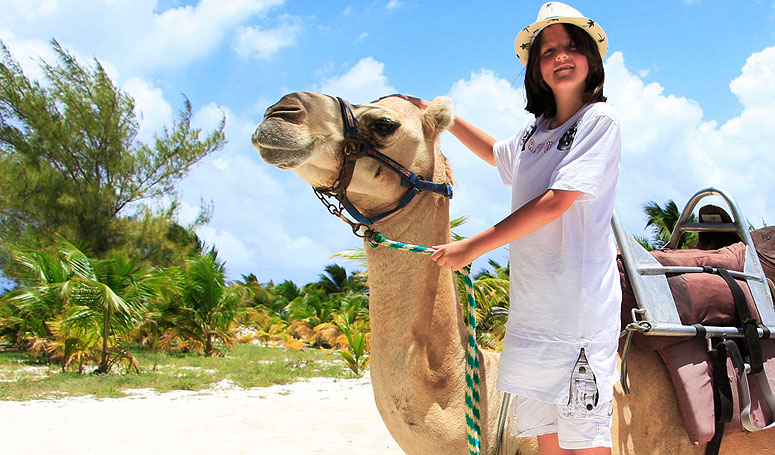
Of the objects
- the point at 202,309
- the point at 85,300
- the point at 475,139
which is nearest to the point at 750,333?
the point at 475,139

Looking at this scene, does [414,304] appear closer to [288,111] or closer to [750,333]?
[288,111]

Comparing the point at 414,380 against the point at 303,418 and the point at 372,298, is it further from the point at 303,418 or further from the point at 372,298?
the point at 303,418

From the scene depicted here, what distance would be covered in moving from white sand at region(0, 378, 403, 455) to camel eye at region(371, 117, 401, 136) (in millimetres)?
4102

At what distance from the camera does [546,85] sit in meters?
2.17

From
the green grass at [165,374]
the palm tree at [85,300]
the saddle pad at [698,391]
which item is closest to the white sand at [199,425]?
the green grass at [165,374]

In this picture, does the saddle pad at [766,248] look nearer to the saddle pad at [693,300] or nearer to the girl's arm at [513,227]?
the saddle pad at [693,300]

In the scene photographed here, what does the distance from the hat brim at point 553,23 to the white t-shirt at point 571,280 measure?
0.88ft

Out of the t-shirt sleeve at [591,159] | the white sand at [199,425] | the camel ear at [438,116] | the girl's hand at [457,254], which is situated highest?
the camel ear at [438,116]

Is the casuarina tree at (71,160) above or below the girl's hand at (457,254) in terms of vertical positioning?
above

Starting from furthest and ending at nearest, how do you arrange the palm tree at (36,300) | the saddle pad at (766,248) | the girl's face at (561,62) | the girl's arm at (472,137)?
the palm tree at (36,300), the saddle pad at (766,248), the girl's arm at (472,137), the girl's face at (561,62)

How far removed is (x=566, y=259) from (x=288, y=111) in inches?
41.1

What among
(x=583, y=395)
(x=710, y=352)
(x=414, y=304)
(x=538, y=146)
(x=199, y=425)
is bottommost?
(x=199, y=425)

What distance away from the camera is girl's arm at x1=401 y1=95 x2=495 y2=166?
2.59m

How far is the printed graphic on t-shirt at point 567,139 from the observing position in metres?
1.92
